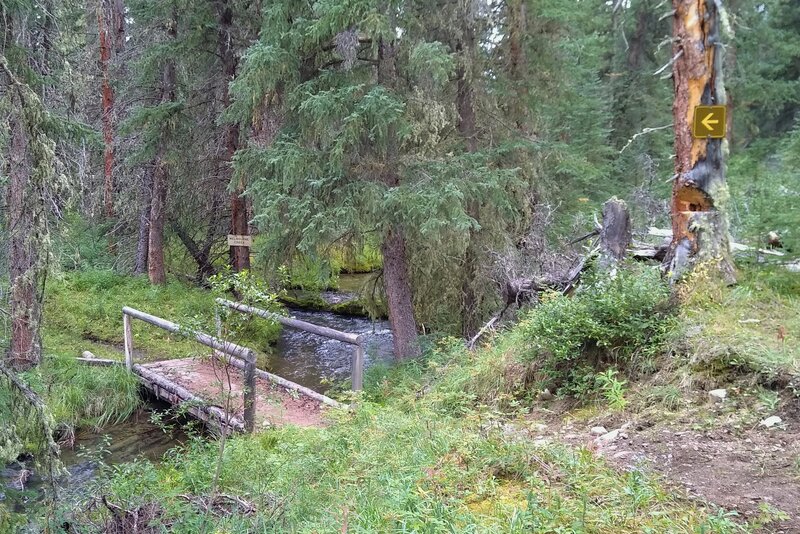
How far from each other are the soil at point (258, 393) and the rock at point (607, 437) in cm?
283

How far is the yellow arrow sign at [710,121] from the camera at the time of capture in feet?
16.5

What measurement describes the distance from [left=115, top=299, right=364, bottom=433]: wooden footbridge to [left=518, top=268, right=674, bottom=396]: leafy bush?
218cm

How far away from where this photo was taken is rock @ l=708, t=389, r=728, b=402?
3.72 metres

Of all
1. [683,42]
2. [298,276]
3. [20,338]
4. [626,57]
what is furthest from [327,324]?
[626,57]

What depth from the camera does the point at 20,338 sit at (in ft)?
26.2

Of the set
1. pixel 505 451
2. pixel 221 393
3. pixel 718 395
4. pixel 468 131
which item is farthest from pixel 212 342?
pixel 468 131

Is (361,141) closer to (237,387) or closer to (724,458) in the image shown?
(237,387)

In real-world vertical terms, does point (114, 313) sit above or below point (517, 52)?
below

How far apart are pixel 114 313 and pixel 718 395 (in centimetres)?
1137

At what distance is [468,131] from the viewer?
29.7ft

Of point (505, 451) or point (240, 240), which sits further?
point (240, 240)

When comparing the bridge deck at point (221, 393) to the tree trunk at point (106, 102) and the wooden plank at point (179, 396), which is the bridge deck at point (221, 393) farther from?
the tree trunk at point (106, 102)

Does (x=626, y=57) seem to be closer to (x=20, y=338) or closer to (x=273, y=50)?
(x=273, y=50)

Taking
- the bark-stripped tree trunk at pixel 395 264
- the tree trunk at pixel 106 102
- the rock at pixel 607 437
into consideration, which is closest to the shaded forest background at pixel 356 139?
the bark-stripped tree trunk at pixel 395 264
